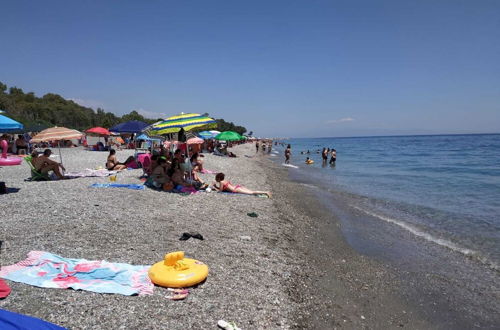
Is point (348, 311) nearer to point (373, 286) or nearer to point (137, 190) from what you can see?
point (373, 286)

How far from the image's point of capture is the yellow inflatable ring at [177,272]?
12.8 ft

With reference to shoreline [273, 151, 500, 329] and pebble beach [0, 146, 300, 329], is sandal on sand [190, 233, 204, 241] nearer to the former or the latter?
pebble beach [0, 146, 300, 329]

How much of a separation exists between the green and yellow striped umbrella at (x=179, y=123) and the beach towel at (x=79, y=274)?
18.5ft

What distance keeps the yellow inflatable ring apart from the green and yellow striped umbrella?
5810 mm

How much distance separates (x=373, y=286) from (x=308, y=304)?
5.03ft

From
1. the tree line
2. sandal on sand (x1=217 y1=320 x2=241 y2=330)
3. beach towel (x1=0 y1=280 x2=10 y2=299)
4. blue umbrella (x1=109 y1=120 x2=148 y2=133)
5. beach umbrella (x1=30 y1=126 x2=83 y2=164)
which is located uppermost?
the tree line

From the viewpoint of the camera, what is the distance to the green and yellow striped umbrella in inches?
372

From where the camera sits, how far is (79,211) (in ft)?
21.5

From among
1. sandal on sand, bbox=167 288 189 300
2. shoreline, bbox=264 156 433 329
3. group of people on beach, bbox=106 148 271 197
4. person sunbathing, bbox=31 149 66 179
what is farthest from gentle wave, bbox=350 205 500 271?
person sunbathing, bbox=31 149 66 179

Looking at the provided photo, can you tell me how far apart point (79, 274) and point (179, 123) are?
20.2 feet

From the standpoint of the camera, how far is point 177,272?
159 inches

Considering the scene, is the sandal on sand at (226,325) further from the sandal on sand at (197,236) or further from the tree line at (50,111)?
the tree line at (50,111)

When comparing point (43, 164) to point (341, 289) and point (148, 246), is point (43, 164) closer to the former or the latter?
point (148, 246)

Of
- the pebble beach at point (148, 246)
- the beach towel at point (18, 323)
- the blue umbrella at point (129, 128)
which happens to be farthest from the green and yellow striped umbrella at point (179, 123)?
the beach towel at point (18, 323)
